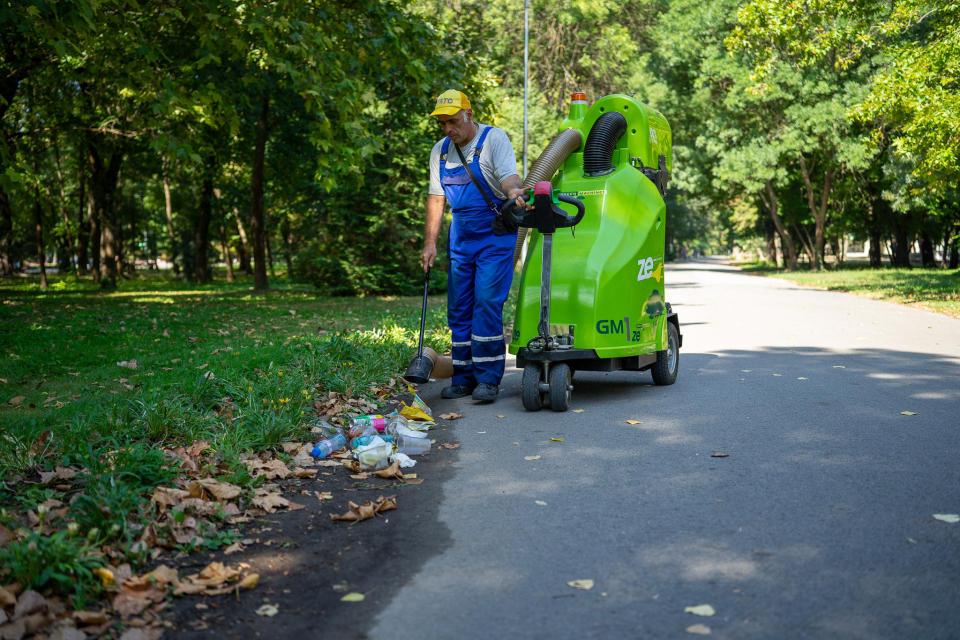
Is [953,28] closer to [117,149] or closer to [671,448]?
[671,448]

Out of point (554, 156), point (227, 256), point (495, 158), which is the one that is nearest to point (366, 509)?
point (495, 158)

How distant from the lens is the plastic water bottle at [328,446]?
4.93 m

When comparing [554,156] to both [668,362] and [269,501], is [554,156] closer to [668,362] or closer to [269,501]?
[668,362]

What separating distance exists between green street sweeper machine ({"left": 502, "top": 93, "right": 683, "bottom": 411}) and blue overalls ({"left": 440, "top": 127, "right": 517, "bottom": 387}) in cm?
22

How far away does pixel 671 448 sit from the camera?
4840mm

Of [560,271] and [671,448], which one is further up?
[560,271]

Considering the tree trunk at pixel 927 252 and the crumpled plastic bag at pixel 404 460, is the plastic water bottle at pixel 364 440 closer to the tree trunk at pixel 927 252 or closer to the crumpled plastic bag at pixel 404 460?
the crumpled plastic bag at pixel 404 460

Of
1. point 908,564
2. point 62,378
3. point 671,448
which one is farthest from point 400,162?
point 908,564

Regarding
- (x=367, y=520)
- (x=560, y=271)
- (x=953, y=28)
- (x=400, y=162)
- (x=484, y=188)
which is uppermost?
(x=953, y=28)

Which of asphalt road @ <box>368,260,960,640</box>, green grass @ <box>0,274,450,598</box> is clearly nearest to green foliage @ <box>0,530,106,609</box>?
green grass @ <box>0,274,450,598</box>

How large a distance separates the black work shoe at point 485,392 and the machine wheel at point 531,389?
0.44 metres

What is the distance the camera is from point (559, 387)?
5.93m

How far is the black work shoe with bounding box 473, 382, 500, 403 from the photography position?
21.0 ft

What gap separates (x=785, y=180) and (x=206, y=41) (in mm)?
28039
